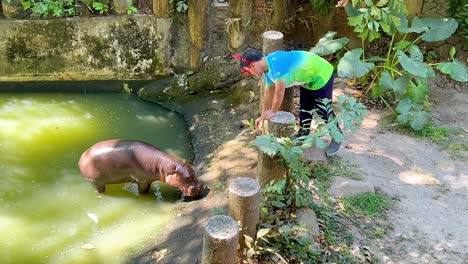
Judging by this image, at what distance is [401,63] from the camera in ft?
20.7

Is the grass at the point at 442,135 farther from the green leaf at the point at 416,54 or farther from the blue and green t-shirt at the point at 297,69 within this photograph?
the blue and green t-shirt at the point at 297,69

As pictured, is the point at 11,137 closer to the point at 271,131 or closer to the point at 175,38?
the point at 175,38

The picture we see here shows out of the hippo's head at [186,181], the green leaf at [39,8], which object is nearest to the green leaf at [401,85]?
the hippo's head at [186,181]

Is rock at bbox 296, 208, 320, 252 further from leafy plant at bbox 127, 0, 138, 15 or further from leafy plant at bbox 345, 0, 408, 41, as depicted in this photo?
leafy plant at bbox 127, 0, 138, 15

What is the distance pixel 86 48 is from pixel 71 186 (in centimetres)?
302

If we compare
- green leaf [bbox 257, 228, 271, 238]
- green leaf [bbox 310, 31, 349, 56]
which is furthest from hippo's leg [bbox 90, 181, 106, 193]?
green leaf [bbox 310, 31, 349, 56]

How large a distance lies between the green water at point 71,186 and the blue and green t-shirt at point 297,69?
2.09 m

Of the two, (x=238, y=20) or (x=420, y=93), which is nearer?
(x=420, y=93)

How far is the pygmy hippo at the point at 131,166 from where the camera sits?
6.32m

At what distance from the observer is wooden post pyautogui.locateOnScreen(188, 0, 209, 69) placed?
27.3 feet

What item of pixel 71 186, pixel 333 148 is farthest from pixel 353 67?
pixel 71 186

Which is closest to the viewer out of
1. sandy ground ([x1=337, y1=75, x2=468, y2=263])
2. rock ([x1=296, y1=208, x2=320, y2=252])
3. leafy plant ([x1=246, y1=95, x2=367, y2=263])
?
leafy plant ([x1=246, y1=95, x2=367, y2=263])

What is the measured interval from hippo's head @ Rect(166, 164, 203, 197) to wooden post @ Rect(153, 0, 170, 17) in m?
3.21

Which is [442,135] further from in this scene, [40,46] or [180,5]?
[40,46]
